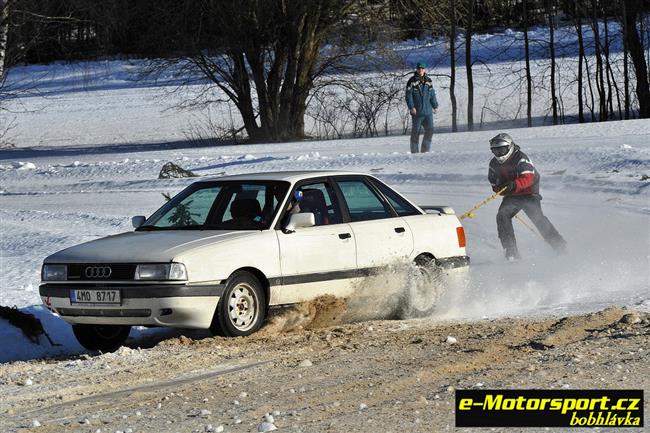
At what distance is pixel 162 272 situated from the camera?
895 cm

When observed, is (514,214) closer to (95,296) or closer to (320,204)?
(320,204)

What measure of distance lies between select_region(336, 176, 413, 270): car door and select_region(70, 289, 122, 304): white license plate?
2.17 metres

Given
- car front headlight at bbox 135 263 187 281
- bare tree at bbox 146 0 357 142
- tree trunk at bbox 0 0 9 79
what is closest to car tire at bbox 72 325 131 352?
car front headlight at bbox 135 263 187 281

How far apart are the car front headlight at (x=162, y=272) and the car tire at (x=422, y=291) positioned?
7.51 feet

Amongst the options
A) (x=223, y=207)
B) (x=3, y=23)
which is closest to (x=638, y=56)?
(x=3, y=23)

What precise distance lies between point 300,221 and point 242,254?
0.63 m

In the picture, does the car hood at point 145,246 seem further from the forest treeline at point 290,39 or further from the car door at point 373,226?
the forest treeline at point 290,39

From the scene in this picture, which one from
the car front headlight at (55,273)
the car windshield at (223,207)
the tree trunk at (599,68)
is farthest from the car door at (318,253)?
the tree trunk at (599,68)

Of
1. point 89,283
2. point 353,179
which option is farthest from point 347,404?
point 353,179

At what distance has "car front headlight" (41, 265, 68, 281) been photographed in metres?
9.41

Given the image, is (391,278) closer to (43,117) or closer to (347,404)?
(347,404)

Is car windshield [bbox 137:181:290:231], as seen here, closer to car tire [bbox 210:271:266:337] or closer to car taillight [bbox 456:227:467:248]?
car tire [bbox 210:271:266:337]

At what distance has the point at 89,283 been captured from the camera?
923 centimetres

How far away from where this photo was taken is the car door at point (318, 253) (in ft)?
31.8
